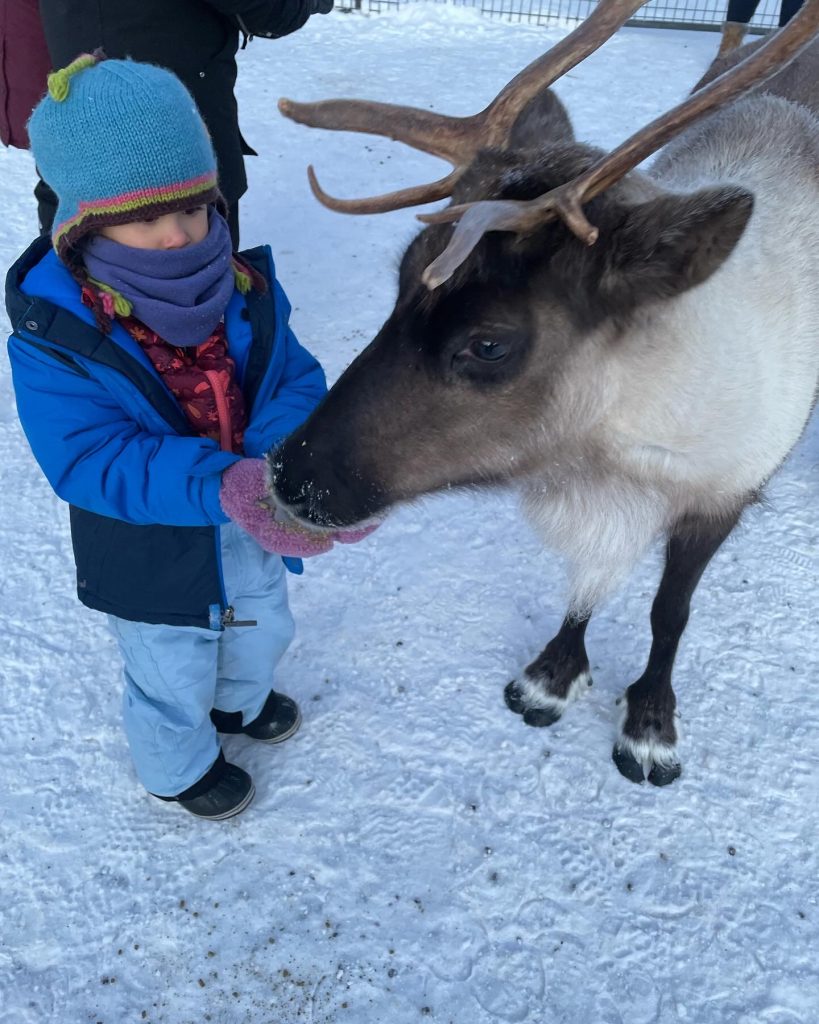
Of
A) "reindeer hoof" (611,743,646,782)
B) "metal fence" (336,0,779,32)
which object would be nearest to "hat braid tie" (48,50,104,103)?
"reindeer hoof" (611,743,646,782)

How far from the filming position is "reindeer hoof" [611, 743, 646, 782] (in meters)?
2.24

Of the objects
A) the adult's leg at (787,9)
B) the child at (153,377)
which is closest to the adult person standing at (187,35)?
the child at (153,377)

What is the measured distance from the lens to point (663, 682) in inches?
92.8

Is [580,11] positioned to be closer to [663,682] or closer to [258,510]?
[663,682]

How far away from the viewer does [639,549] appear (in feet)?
6.83

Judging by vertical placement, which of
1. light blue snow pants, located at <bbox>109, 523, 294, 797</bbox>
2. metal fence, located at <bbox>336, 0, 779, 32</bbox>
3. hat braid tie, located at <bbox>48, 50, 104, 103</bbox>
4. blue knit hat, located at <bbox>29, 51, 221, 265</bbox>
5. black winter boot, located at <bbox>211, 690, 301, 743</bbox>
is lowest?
black winter boot, located at <bbox>211, 690, 301, 743</bbox>

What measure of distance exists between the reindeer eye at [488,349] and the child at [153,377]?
1.53 ft

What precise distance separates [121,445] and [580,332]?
91cm

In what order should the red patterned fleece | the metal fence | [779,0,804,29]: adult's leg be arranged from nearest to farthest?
the red patterned fleece
[779,0,804,29]: adult's leg
the metal fence

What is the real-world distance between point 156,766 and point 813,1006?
63.3 inches

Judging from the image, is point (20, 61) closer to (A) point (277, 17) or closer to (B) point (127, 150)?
(A) point (277, 17)

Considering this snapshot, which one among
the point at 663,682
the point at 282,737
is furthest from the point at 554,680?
the point at 282,737

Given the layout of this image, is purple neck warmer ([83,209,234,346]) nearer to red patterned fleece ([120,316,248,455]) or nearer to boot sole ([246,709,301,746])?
red patterned fleece ([120,316,248,455])

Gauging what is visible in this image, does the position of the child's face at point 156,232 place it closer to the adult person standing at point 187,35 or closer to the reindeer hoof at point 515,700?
the adult person standing at point 187,35
